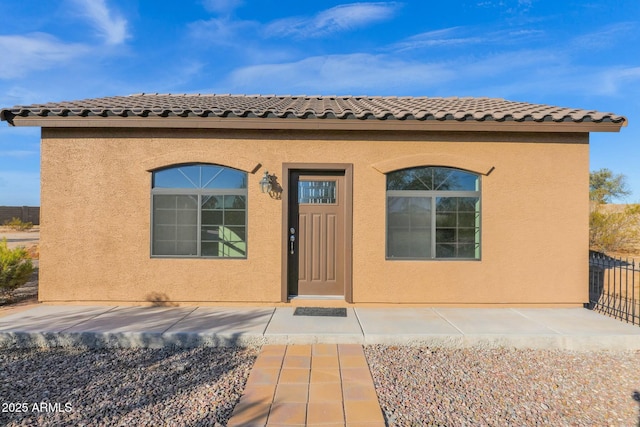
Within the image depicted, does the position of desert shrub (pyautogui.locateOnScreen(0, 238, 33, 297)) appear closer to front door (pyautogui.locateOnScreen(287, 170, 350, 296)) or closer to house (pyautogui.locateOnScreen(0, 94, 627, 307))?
house (pyautogui.locateOnScreen(0, 94, 627, 307))

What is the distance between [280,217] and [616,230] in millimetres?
12600

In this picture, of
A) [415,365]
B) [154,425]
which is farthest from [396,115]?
[154,425]

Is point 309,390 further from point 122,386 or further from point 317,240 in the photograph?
point 317,240

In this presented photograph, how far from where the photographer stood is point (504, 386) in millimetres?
3578

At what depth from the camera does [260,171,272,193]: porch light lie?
6141 millimetres

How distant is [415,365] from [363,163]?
3.69 meters

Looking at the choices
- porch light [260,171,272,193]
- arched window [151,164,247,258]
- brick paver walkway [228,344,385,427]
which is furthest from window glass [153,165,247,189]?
brick paver walkway [228,344,385,427]

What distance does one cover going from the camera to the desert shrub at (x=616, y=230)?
1136 cm

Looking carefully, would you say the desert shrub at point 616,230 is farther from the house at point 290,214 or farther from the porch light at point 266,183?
the porch light at point 266,183

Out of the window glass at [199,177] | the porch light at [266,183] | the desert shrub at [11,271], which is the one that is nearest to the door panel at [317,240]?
the porch light at [266,183]

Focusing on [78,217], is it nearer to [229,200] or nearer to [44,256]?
[44,256]

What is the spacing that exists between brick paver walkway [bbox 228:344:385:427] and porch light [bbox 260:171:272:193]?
293 centimetres

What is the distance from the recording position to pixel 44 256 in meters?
6.12

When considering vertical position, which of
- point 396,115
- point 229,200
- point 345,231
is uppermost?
point 396,115
